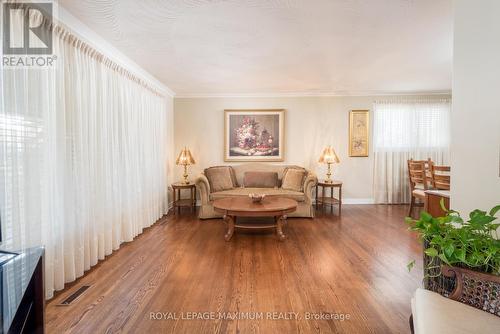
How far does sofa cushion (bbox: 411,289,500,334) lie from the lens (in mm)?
1014

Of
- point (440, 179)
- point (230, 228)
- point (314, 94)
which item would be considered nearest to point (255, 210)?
point (230, 228)

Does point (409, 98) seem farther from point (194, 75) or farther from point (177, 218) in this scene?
point (177, 218)

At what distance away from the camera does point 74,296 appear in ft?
6.57

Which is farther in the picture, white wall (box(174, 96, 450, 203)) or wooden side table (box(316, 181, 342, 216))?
white wall (box(174, 96, 450, 203))

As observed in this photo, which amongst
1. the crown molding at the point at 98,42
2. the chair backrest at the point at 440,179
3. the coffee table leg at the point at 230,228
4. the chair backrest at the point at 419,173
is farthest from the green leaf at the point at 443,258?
the chair backrest at the point at 419,173

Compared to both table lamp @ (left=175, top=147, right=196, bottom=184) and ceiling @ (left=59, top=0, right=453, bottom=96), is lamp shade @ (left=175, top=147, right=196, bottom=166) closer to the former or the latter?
table lamp @ (left=175, top=147, right=196, bottom=184)

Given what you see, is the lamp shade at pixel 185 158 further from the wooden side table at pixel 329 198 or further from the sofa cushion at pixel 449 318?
the sofa cushion at pixel 449 318

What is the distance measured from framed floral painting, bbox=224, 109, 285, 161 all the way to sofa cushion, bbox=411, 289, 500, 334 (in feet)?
13.9

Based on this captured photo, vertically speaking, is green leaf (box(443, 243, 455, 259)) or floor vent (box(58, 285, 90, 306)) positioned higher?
green leaf (box(443, 243, 455, 259))

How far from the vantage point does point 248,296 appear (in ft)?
6.54

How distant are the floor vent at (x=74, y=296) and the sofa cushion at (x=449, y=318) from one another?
2386 millimetres

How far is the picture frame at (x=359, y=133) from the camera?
5.33 m

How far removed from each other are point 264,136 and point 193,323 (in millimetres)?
4077

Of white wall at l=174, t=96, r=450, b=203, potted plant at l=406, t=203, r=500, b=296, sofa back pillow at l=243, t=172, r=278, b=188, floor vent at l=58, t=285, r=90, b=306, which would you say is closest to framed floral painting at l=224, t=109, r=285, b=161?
white wall at l=174, t=96, r=450, b=203
